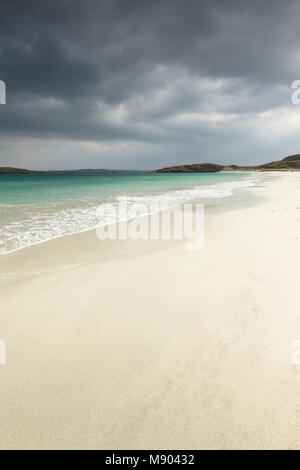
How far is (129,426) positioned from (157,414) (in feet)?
0.88

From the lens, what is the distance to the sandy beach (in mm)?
1952

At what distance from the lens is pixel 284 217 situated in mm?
9820

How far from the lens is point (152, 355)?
2719 mm

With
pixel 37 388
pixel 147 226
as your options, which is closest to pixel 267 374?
pixel 37 388

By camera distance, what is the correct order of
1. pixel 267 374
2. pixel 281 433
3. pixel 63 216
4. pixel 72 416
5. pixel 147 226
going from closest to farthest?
pixel 281 433 → pixel 72 416 → pixel 267 374 → pixel 147 226 → pixel 63 216

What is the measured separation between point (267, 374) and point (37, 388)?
8.00 ft

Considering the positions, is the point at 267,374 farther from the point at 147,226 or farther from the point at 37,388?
the point at 147,226

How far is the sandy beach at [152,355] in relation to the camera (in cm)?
195

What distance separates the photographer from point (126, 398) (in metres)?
2.22
